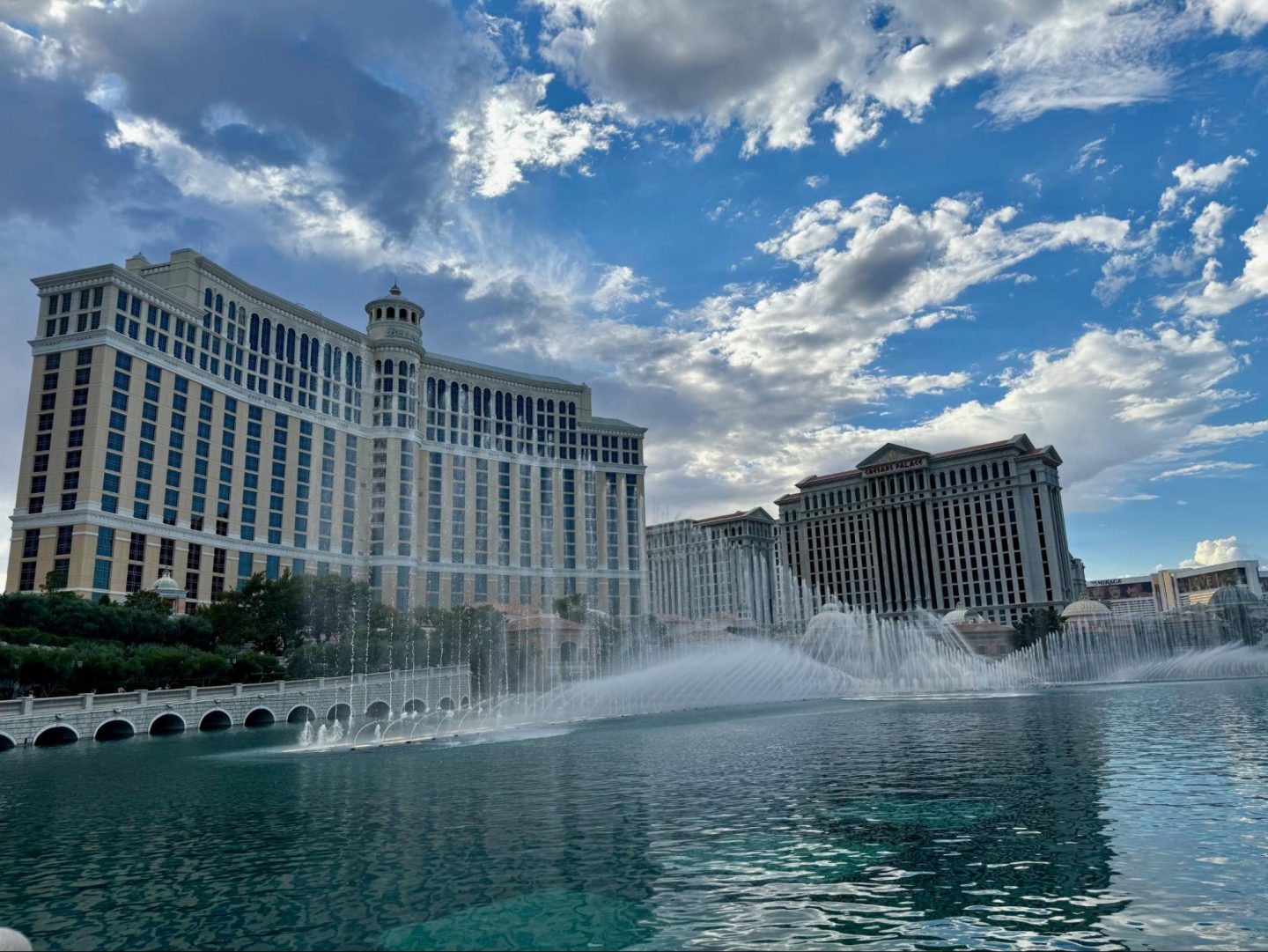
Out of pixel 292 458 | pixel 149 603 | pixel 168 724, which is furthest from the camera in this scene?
pixel 292 458

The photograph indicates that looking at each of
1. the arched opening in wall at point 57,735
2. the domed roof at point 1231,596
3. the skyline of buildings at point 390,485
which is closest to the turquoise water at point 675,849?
the arched opening in wall at point 57,735

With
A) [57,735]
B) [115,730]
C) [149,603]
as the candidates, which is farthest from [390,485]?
[57,735]

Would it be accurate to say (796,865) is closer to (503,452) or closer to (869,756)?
(869,756)

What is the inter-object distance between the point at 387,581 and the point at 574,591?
38.2m

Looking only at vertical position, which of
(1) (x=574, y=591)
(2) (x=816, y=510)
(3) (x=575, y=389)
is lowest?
(1) (x=574, y=591)

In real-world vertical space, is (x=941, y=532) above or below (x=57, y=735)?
above

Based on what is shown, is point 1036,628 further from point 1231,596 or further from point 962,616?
point 1231,596

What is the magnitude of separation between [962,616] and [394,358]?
104376 mm

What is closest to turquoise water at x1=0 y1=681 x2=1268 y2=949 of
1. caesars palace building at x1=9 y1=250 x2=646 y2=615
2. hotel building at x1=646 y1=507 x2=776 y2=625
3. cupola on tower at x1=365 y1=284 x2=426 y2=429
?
caesars palace building at x1=9 y1=250 x2=646 y2=615

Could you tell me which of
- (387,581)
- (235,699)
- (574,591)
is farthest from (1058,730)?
(574,591)

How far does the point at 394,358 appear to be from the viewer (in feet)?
441

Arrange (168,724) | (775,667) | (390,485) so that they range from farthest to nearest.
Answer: (390,485) < (775,667) < (168,724)

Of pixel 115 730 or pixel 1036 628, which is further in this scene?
pixel 1036 628

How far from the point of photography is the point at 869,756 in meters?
29.0
